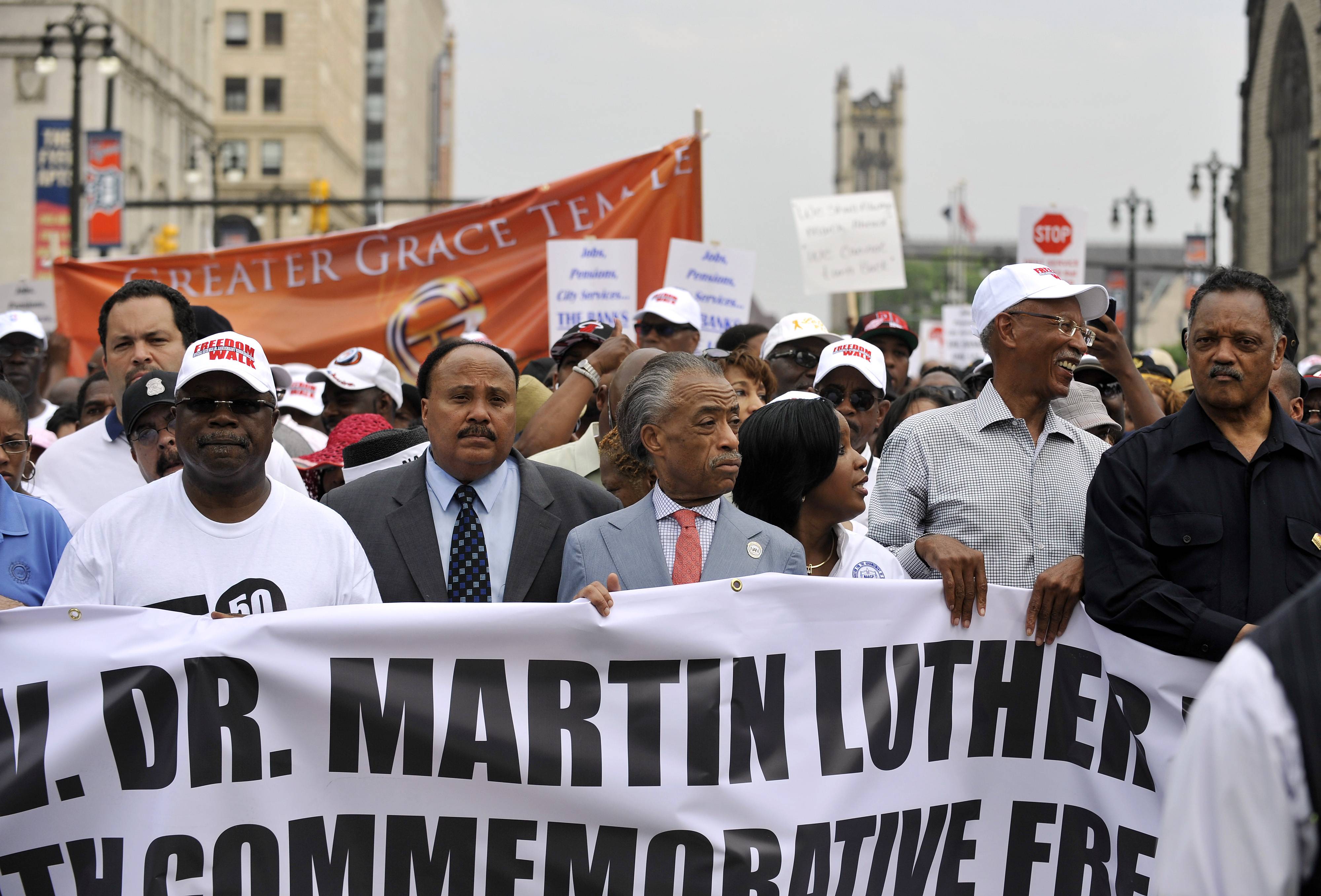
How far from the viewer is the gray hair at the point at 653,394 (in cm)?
387

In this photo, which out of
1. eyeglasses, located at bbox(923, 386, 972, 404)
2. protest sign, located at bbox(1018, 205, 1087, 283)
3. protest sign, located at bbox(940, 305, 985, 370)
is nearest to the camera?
eyeglasses, located at bbox(923, 386, 972, 404)

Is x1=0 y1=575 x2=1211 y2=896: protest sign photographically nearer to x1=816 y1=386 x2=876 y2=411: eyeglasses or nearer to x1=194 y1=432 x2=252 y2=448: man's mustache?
x1=194 y1=432 x2=252 y2=448: man's mustache

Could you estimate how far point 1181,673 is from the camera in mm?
3637

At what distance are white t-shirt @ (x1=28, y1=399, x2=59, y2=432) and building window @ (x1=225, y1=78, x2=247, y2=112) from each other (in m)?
76.7

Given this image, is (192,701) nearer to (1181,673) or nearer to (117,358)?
(117,358)

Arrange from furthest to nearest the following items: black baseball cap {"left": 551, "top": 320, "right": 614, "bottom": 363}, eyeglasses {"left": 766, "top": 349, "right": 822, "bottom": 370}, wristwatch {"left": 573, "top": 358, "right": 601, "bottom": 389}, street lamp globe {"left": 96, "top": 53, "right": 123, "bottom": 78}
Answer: street lamp globe {"left": 96, "top": 53, "right": 123, "bottom": 78} → eyeglasses {"left": 766, "top": 349, "right": 822, "bottom": 370} → black baseball cap {"left": 551, "top": 320, "right": 614, "bottom": 363} → wristwatch {"left": 573, "top": 358, "right": 601, "bottom": 389}

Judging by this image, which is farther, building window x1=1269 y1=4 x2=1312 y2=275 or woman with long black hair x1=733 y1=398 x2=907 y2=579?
building window x1=1269 y1=4 x2=1312 y2=275

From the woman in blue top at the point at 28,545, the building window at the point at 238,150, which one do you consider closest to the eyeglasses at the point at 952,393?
the woman in blue top at the point at 28,545

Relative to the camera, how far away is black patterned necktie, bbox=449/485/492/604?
404cm

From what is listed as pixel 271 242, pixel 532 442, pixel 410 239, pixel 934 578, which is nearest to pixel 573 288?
pixel 410 239

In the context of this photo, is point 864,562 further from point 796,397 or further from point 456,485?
point 456,485

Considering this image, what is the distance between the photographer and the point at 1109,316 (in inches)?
185

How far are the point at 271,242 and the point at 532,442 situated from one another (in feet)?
14.3

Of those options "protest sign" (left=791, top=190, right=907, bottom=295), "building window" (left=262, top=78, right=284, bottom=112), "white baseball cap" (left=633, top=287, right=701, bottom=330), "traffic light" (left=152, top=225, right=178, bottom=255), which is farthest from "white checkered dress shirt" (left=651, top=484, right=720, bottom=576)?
"building window" (left=262, top=78, right=284, bottom=112)
